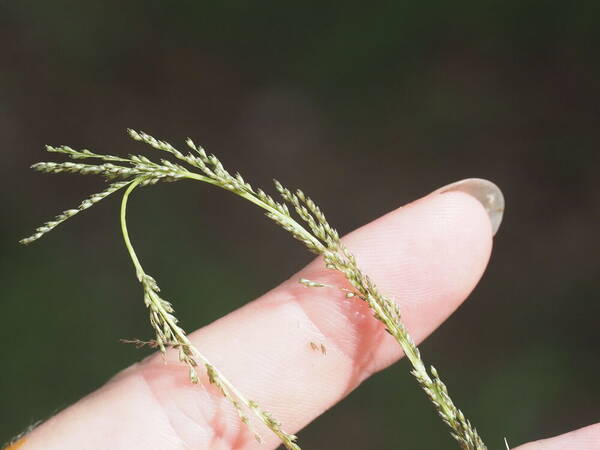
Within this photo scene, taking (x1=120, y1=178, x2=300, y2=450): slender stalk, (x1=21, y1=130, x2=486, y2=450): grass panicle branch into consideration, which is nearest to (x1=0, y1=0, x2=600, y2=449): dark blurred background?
(x1=21, y1=130, x2=486, y2=450): grass panicle branch

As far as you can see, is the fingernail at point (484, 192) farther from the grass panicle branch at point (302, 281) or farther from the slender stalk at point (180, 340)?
the slender stalk at point (180, 340)

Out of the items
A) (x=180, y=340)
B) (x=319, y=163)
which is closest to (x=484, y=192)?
(x=180, y=340)

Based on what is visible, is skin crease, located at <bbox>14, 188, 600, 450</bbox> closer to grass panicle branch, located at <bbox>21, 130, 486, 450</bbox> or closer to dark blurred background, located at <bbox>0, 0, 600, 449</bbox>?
grass panicle branch, located at <bbox>21, 130, 486, 450</bbox>

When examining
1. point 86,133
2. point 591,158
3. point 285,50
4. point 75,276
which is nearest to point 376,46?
point 285,50

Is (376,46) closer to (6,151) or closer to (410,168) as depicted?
(410,168)

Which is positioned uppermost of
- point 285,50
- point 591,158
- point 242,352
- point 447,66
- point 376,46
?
point 285,50

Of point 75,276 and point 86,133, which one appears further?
point 86,133

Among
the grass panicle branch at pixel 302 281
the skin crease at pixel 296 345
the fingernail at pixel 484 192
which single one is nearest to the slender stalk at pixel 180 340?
the grass panicle branch at pixel 302 281
